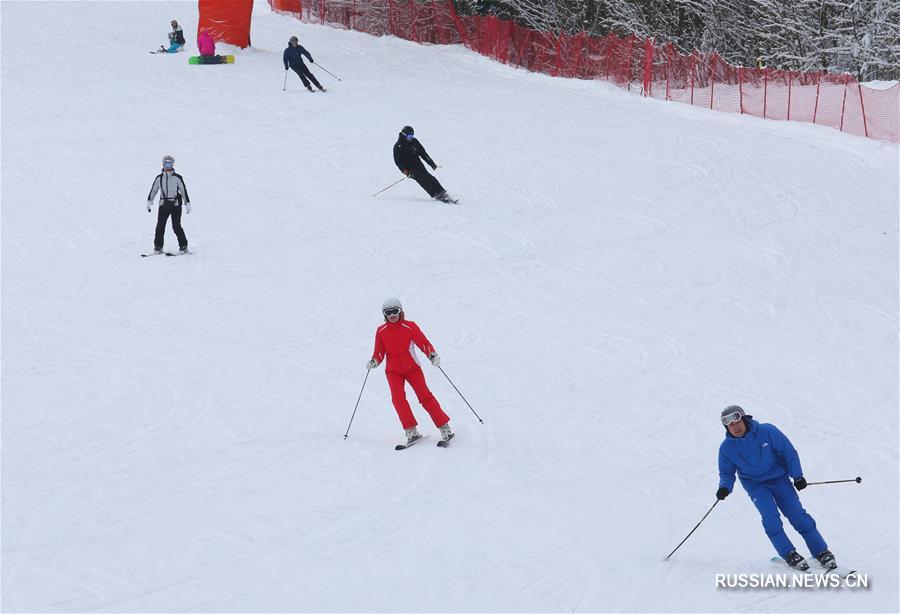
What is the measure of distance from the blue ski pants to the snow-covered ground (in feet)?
0.96

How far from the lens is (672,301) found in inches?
524

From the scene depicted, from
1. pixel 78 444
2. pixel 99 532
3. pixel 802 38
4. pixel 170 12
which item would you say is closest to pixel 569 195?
pixel 78 444

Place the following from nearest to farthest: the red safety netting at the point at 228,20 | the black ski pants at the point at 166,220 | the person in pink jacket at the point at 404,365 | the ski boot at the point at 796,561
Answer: the ski boot at the point at 796,561, the person in pink jacket at the point at 404,365, the black ski pants at the point at 166,220, the red safety netting at the point at 228,20

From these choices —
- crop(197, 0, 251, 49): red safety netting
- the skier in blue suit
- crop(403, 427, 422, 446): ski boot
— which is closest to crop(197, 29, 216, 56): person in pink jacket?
crop(197, 0, 251, 49): red safety netting

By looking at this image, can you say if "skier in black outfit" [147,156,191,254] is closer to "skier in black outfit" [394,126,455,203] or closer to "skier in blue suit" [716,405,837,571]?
"skier in black outfit" [394,126,455,203]

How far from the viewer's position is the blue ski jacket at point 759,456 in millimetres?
6828

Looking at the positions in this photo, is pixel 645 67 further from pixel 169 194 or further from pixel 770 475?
pixel 770 475

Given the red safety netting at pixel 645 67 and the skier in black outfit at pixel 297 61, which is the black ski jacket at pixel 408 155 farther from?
the red safety netting at pixel 645 67

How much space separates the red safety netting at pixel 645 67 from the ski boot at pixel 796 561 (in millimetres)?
15361

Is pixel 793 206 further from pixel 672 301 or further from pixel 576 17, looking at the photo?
pixel 576 17

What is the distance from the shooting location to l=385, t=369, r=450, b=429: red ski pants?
9023mm

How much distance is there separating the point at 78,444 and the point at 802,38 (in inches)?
1009

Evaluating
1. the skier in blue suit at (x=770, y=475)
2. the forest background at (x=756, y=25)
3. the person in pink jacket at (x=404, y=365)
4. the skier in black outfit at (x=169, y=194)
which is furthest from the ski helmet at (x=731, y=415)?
the forest background at (x=756, y=25)

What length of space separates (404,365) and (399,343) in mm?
195
